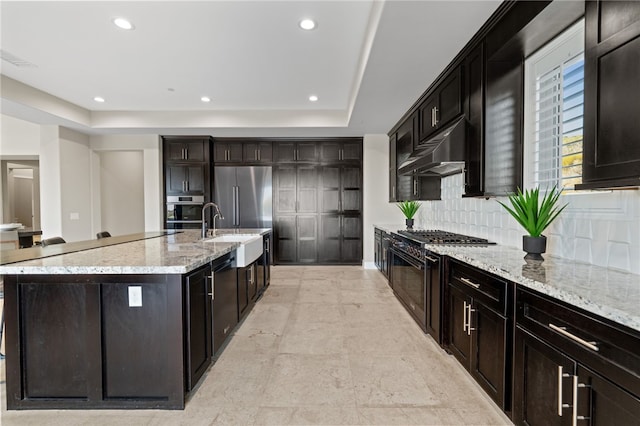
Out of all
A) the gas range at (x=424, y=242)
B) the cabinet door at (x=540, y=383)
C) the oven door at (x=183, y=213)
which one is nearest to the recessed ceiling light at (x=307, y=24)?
the gas range at (x=424, y=242)

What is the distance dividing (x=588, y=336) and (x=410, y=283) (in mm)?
2322

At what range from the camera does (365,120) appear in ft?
16.7

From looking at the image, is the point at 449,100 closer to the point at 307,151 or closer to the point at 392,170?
the point at 392,170

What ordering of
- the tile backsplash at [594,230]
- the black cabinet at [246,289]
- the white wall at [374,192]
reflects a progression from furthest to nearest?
the white wall at [374,192] < the black cabinet at [246,289] < the tile backsplash at [594,230]

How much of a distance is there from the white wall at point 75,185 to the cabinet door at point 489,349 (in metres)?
6.79

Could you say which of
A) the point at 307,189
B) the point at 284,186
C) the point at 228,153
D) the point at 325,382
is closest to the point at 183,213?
the point at 228,153

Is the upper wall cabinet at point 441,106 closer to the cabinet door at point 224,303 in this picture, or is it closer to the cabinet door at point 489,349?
the cabinet door at point 489,349

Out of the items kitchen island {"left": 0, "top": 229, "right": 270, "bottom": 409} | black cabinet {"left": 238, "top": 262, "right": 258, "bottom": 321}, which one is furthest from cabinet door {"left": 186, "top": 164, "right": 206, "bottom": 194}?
kitchen island {"left": 0, "top": 229, "right": 270, "bottom": 409}

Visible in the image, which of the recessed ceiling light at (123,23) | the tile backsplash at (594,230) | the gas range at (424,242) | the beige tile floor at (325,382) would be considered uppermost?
the recessed ceiling light at (123,23)

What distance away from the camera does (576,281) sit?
1.43 metres

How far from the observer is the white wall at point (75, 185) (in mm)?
5680

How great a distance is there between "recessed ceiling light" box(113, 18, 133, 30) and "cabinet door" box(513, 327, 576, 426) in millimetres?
3892

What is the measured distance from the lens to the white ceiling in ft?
8.55

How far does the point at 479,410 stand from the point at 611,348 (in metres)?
1.13
